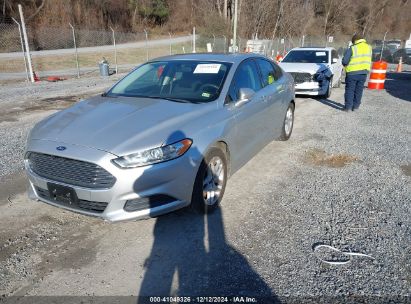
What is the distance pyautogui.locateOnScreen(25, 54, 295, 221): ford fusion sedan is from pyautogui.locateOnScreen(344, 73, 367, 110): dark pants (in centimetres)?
540

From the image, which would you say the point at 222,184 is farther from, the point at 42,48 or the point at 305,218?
the point at 42,48

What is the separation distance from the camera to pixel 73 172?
10.1 feet

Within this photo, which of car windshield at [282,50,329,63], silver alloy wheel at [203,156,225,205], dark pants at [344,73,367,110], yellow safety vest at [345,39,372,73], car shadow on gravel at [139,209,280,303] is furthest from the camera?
car windshield at [282,50,329,63]

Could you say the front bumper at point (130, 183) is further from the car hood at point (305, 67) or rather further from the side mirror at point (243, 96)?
the car hood at point (305, 67)

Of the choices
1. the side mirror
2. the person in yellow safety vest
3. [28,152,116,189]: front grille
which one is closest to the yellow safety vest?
the person in yellow safety vest

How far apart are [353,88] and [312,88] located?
6.54 feet

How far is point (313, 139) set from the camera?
684cm

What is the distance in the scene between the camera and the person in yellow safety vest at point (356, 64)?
8.78 metres

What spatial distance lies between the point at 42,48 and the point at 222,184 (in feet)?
99.7

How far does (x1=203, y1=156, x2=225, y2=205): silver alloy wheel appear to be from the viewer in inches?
145

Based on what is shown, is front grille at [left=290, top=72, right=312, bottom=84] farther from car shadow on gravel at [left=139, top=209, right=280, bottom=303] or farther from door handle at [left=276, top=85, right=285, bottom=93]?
car shadow on gravel at [left=139, top=209, right=280, bottom=303]

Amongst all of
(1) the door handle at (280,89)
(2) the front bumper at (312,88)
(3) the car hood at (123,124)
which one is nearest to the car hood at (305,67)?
(2) the front bumper at (312,88)

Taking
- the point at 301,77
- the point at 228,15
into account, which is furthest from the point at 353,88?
the point at 228,15

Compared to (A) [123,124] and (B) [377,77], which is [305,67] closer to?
(B) [377,77]
